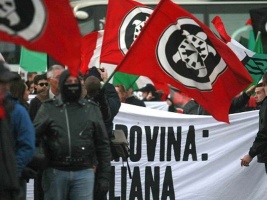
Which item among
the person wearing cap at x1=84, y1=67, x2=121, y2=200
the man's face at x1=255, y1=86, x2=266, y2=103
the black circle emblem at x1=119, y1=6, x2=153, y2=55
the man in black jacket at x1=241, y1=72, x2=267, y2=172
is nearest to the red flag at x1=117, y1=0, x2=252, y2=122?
the person wearing cap at x1=84, y1=67, x2=121, y2=200

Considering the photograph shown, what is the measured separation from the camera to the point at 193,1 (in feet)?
70.5

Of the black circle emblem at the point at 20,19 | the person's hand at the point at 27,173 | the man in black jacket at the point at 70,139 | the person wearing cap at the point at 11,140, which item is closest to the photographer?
the person wearing cap at the point at 11,140

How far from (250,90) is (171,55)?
245cm

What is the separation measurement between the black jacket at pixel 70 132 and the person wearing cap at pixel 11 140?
A: 924 millimetres

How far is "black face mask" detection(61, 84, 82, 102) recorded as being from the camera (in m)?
9.02

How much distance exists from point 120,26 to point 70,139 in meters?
4.07

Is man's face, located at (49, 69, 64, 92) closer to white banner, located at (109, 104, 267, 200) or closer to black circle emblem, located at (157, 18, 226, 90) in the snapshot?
black circle emblem, located at (157, 18, 226, 90)

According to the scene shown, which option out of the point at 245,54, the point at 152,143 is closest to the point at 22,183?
the point at 152,143

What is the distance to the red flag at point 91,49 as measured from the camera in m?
15.1

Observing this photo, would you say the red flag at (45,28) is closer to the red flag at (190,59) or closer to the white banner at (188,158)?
the red flag at (190,59)

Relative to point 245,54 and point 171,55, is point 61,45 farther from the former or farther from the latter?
point 245,54

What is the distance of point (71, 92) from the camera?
355 inches

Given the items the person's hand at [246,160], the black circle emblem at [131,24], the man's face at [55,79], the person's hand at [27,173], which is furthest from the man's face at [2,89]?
the black circle emblem at [131,24]

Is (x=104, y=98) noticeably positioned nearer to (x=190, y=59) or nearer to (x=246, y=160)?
(x=190, y=59)
